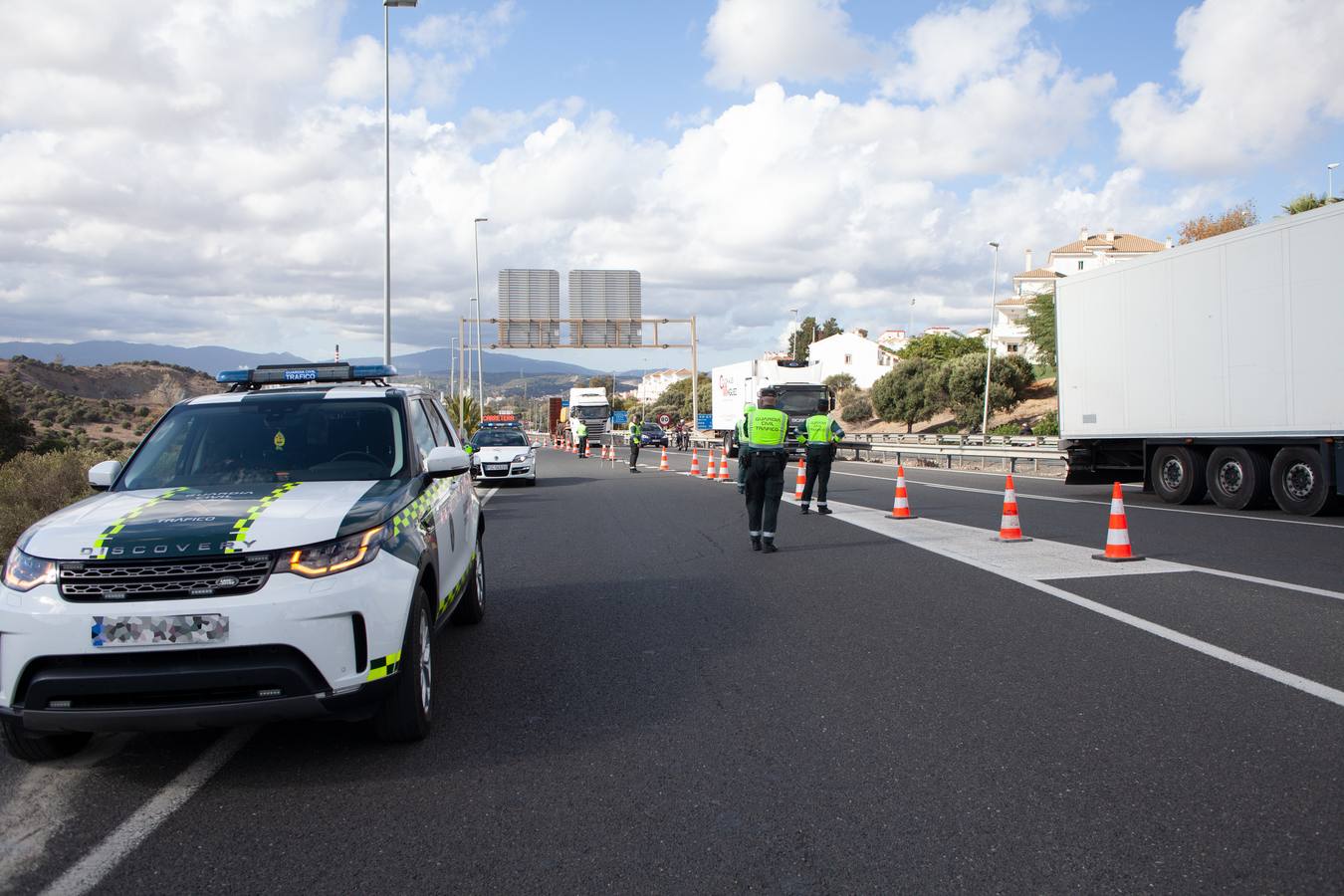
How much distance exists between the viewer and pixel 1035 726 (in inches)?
206

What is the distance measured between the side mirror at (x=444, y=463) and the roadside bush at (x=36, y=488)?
8094 millimetres

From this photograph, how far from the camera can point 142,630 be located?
167 inches

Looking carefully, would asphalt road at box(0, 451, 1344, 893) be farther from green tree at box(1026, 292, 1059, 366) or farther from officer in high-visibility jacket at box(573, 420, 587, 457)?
green tree at box(1026, 292, 1059, 366)

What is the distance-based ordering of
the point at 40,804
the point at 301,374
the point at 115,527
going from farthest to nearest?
the point at 301,374, the point at 115,527, the point at 40,804

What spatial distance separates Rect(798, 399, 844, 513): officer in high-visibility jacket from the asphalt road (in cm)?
658

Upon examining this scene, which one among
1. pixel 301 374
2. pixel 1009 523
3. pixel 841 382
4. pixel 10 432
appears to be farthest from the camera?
pixel 841 382

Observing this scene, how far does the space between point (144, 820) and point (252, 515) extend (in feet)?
4.19

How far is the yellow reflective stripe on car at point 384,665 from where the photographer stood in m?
4.59

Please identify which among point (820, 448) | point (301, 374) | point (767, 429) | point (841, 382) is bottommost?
point (820, 448)

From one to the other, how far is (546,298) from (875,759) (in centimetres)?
4581

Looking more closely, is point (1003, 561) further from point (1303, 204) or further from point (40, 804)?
point (1303, 204)

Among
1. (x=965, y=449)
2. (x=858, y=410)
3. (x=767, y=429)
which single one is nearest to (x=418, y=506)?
(x=767, y=429)

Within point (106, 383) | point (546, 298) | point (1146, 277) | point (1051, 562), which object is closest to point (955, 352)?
point (546, 298)

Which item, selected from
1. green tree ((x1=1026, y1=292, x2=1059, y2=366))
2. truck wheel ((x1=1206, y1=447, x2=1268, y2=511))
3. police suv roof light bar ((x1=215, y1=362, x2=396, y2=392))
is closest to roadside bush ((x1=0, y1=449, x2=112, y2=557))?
police suv roof light bar ((x1=215, y1=362, x2=396, y2=392))
